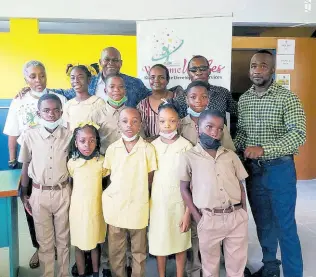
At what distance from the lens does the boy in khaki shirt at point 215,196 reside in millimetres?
2184

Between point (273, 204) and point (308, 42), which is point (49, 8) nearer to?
point (308, 42)

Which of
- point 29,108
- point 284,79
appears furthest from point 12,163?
point 284,79

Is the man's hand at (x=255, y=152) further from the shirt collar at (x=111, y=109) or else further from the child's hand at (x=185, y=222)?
the shirt collar at (x=111, y=109)

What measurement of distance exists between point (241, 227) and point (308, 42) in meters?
4.75

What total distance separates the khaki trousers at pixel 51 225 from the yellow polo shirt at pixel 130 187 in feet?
1.01

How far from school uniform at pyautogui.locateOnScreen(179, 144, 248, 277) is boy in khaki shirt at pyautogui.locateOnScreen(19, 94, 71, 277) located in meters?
0.80

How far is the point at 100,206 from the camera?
8.21 feet

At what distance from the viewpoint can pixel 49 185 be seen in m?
2.42

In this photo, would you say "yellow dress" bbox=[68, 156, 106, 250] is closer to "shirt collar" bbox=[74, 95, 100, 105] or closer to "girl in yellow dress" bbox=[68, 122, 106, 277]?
"girl in yellow dress" bbox=[68, 122, 106, 277]

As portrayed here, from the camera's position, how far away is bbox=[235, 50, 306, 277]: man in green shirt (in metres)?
2.43

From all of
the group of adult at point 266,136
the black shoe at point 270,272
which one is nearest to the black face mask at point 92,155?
the group of adult at point 266,136

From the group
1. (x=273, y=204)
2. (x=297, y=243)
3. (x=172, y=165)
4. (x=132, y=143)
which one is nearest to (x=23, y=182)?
(x=132, y=143)

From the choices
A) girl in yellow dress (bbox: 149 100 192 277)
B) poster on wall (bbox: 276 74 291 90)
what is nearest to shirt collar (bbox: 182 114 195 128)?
girl in yellow dress (bbox: 149 100 192 277)

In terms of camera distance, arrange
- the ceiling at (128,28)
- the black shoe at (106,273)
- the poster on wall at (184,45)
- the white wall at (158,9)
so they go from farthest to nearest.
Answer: the ceiling at (128,28)
the white wall at (158,9)
the poster on wall at (184,45)
the black shoe at (106,273)
